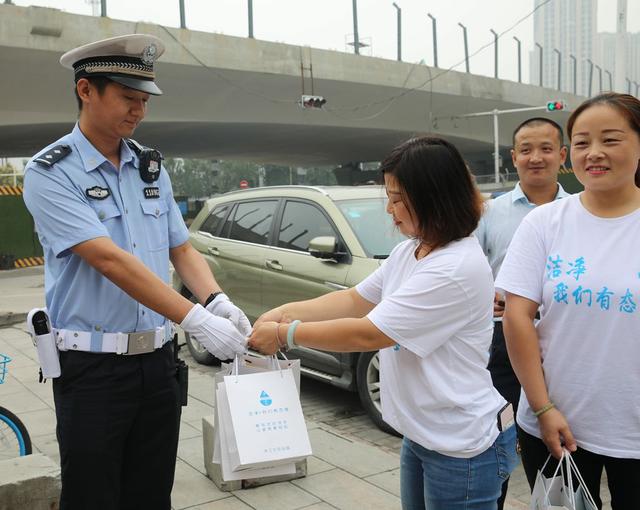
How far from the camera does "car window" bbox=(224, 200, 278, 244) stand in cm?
634

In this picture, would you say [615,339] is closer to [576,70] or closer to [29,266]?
[29,266]

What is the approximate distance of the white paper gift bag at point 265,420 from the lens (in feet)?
6.92

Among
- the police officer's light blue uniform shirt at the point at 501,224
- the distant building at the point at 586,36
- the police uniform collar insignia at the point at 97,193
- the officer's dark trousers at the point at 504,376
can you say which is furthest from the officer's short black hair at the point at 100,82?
the distant building at the point at 586,36

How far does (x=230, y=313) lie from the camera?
259cm

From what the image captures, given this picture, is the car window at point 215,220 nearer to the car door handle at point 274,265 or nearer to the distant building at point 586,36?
the car door handle at point 274,265

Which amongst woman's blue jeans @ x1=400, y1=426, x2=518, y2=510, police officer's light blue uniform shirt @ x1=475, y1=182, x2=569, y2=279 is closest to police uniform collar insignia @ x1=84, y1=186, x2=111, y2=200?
woman's blue jeans @ x1=400, y1=426, x2=518, y2=510

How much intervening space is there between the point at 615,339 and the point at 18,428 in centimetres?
323

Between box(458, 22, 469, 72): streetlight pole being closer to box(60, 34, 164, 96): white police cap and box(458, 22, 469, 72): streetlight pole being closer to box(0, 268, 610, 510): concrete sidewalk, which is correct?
box(0, 268, 610, 510): concrete sidewalk

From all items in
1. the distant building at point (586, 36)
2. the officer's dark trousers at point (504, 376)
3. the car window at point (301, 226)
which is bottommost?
the officer's dark trousers at point (504, 376)

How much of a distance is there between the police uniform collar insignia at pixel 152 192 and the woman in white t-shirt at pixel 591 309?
1321mm

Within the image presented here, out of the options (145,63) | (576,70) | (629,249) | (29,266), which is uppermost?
(576,70)

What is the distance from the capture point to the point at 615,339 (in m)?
1.95

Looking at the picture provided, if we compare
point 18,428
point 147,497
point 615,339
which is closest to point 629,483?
point 615,339

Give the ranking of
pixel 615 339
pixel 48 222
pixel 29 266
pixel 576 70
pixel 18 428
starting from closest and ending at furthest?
pixel 615 339 → pixel 48 222 → pixel 18 428 → pixel 29 266 → pixel 576 70
